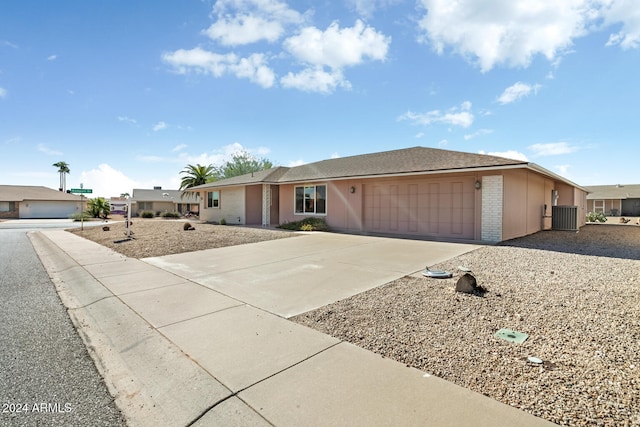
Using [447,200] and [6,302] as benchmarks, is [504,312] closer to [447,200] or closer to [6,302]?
[6,302]

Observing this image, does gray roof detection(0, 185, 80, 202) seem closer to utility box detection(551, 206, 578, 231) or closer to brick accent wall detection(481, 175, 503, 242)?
brick accent wall detection(481, 175, 503, 242)

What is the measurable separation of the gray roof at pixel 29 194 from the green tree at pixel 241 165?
2299 centimetres

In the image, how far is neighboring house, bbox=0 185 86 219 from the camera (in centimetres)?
4122

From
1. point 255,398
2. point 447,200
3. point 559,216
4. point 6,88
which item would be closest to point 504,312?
point 255,398

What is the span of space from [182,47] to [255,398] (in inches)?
487

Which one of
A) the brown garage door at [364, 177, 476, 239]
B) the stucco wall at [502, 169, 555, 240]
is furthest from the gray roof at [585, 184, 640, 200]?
the brown garage door at [364, 177, 476, 239]

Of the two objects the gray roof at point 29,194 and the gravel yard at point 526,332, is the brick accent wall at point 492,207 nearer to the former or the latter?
the gravel yard at point 526,332

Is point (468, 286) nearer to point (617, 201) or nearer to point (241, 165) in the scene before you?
point (617, 201)

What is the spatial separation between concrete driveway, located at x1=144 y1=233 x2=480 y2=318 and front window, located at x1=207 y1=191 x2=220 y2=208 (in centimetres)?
1488

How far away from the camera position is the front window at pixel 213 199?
24.7 metres

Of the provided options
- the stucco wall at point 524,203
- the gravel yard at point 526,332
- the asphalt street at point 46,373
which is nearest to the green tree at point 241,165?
the stucco wall at point 524,203

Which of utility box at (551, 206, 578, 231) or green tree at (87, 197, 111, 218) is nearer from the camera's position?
utility box at (551, 206, 578, 231)

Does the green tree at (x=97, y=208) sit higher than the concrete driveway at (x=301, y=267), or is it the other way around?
the green tree at (x=97, y=208)

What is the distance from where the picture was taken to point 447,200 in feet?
41.1
